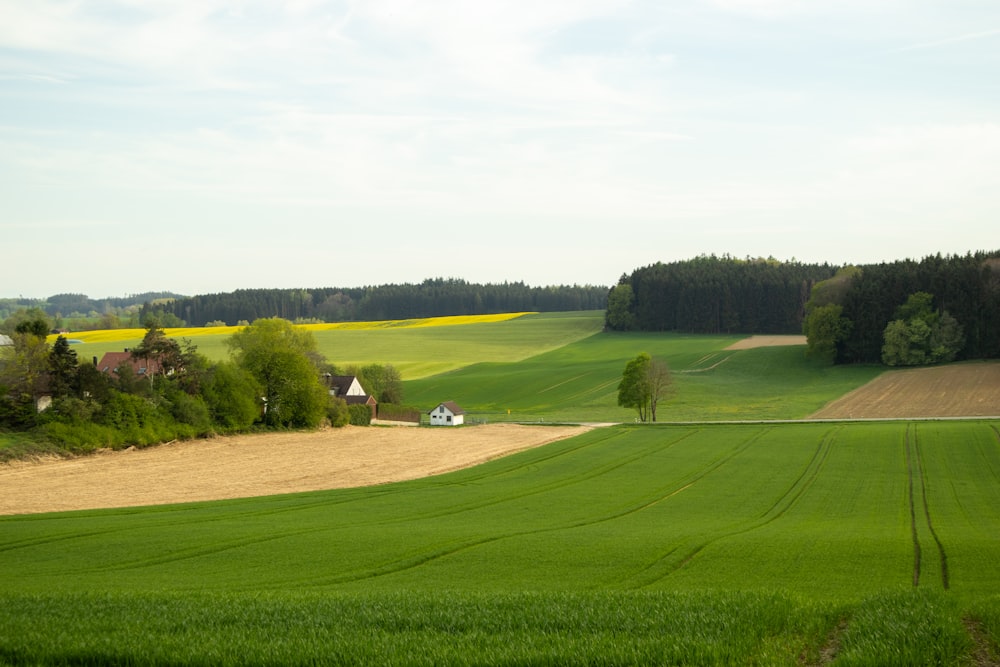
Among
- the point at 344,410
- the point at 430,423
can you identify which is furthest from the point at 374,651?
the point at 430,423

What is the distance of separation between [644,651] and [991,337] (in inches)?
3795

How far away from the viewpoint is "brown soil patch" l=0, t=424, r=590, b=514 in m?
38.6

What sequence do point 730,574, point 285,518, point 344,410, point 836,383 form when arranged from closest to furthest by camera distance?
point 730,574, point 285,518, point 344,410, point 836,383

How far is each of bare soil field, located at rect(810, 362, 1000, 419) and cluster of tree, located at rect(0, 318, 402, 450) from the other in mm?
42962

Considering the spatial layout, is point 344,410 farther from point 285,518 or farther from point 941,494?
point 941,494

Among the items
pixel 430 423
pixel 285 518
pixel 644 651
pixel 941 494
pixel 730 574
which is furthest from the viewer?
pixel 430 423

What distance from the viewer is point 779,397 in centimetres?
8631

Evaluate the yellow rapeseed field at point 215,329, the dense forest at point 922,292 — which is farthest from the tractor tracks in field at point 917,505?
the yellow rapeseed field at point 215,329

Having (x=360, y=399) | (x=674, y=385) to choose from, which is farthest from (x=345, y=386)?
(x=674, y=385)

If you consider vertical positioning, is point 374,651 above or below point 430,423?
above

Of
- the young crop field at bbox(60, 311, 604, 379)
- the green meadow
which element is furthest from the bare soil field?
the young crop field at bbox(60, 311, 604, 379)

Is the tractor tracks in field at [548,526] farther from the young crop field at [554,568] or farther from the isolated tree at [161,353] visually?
the isolated tree at [161,353]

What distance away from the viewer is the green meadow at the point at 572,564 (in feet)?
Result: 36.8

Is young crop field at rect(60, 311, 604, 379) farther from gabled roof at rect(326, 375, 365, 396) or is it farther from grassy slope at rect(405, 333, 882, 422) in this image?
gabled roof at rect(326, 375, 365, 396)
